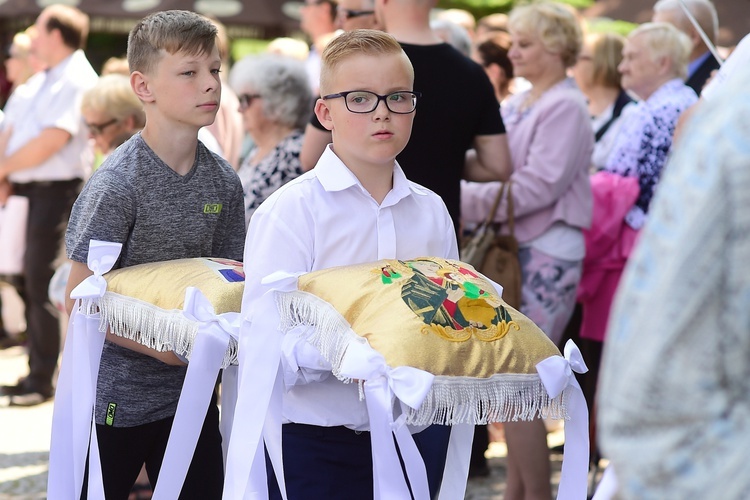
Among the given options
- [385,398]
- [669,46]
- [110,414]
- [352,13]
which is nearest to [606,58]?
[669,46]

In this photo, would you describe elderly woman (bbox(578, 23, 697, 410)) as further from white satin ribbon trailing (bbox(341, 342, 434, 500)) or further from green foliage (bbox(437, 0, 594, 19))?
green foliage (bbox(437, 0, 594, 19))

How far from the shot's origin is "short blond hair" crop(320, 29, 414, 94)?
2465 millimetres

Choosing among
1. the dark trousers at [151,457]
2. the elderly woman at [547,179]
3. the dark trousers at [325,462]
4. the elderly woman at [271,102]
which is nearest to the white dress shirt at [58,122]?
the elderly woman at [271,102]

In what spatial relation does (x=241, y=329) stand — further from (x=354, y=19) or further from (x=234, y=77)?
(x=234, y=77)

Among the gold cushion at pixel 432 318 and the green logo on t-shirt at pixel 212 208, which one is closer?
the gold cushion at pixel 432 318

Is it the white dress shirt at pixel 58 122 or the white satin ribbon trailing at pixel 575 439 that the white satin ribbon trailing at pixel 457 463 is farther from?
the white dress shirt at pixel 58 122

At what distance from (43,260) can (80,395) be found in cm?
393

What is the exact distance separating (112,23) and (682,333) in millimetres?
12034

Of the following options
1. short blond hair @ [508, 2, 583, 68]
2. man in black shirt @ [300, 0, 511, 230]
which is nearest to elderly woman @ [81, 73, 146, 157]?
man in black shirt @ [300, 0, 511, 230]

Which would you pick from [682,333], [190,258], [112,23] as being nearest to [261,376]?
[190,258]

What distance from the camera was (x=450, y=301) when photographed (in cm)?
213

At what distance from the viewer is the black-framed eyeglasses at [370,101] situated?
8.01ft

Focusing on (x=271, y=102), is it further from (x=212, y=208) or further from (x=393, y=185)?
(x=393, y=185)

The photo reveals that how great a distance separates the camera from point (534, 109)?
4.43 m
